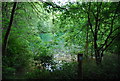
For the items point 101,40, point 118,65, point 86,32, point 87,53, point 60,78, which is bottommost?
point 60,78

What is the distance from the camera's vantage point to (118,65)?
3908 millimetres

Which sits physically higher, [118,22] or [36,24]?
[36,24]

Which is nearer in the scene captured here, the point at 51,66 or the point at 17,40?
the point at 51,66

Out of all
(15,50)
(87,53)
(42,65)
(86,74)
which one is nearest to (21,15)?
(15,50)

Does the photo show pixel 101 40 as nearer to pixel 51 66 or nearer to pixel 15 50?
pixel 51 66

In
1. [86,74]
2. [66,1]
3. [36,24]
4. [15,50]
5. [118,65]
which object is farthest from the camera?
[36,24]

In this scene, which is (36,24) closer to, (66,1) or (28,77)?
(66,1)

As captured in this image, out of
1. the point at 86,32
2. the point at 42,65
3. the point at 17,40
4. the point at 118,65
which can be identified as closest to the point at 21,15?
the point at 17,40

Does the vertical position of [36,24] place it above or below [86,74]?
above

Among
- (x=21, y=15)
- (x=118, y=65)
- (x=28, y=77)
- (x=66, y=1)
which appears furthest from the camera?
(x=21, y=15)

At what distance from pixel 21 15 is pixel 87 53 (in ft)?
11.8

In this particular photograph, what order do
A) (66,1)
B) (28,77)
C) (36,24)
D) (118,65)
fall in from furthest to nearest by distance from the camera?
1. (36,24)
2. (66,1)
3. (118,65)
4. (28,77)

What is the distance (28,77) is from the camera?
3.32 metres

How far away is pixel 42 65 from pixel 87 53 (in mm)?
1879
